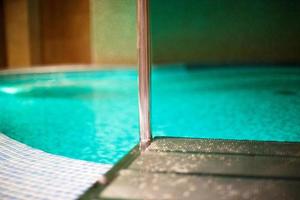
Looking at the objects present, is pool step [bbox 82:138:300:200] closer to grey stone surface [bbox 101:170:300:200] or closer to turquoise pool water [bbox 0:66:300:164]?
grey stone surface [bbox 101:170:300:200]

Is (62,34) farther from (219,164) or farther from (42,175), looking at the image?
(219,164)

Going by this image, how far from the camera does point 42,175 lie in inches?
78.5

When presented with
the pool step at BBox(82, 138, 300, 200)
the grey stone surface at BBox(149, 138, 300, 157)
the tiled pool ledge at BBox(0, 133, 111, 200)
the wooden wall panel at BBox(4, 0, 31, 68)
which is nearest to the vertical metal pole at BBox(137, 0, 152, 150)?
the grey stone surface at BBox(149, 138, 300, 157)

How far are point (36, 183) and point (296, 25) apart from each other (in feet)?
28.9

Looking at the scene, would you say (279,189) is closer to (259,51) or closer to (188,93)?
(188,93)

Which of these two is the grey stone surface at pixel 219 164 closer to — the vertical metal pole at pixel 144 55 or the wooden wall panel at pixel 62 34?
the vertical metal pole at pixel 144 55

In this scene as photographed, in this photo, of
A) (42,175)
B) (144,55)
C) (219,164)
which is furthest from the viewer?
(42,175)

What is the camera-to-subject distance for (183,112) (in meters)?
4.68

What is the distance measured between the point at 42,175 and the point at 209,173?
92 centimetres

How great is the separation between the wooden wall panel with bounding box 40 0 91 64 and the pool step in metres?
8.76

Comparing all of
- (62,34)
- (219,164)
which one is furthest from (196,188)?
(62,34)

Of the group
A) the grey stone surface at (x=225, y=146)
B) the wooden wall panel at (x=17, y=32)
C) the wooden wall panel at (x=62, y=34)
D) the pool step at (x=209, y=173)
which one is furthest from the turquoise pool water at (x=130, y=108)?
the wooden wall panel at (x=17, y=32)

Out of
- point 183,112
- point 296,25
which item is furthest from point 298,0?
point 183,112

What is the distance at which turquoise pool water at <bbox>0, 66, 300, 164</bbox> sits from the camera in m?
3.42
